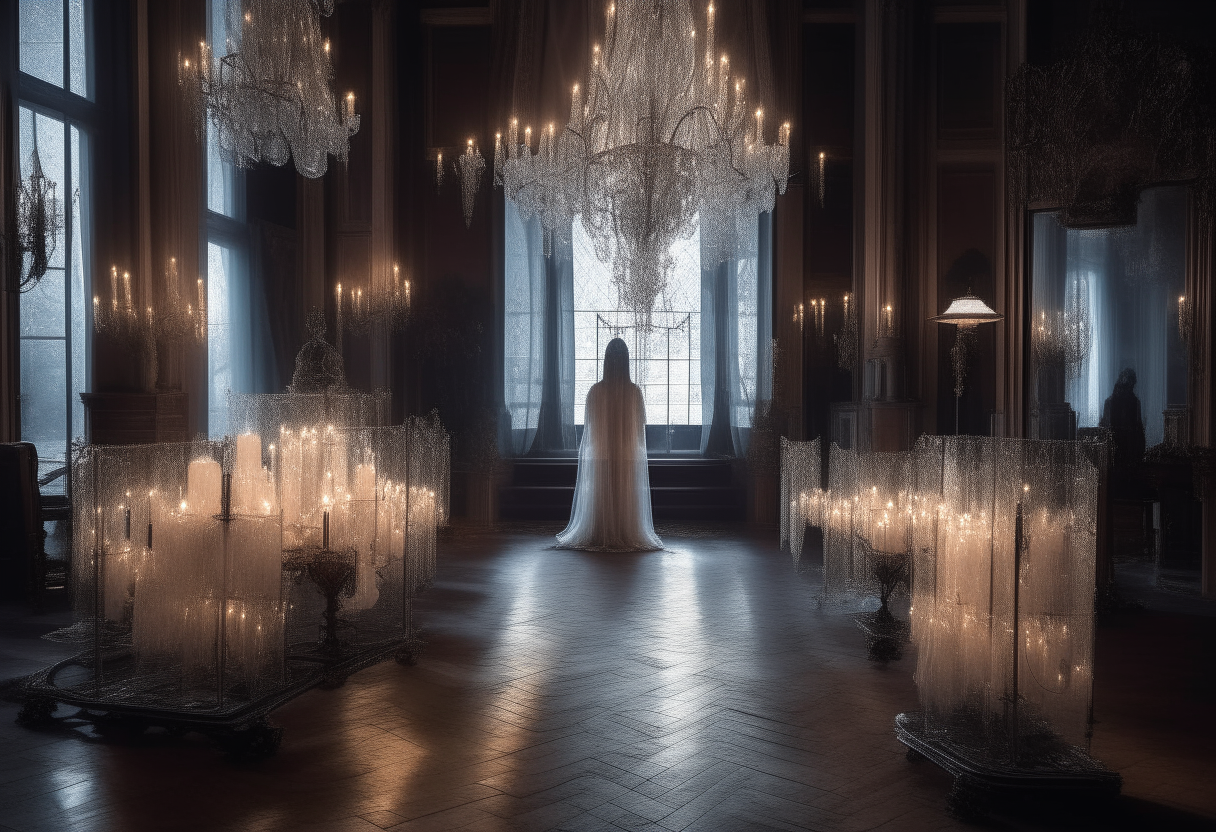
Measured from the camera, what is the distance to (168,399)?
6.98 meters

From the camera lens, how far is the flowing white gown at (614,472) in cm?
938

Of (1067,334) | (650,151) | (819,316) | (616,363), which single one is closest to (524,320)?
(616,363)

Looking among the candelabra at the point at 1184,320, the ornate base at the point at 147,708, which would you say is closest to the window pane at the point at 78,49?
the ornate base at the point at 147,708

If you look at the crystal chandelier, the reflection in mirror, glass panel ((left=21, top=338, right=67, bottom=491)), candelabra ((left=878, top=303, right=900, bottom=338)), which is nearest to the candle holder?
the crystal chandelier

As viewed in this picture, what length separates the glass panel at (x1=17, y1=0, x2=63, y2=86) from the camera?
7293 millimetres

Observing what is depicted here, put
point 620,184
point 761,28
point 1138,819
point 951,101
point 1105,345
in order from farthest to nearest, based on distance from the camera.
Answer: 1. point 761,28
2. point 951,101
3. point 1105,345
4. point 620,184
5. point 1138,819

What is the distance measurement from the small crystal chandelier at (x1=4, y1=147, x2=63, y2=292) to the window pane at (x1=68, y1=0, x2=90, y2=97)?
1674 mm

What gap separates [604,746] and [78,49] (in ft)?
23.4

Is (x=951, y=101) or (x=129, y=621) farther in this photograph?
(x=951, y=101)

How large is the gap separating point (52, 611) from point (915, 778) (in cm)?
543

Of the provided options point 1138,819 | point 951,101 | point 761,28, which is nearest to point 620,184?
point 1138,819

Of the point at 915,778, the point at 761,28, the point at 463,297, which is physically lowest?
the point at 915,778

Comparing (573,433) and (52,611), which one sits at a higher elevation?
(573,433)

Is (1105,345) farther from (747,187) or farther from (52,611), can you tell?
(52,611)
